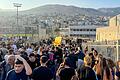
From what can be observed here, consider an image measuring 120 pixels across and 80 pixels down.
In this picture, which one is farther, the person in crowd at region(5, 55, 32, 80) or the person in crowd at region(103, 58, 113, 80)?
the person in crowd at region(103, 58, 113, 80)

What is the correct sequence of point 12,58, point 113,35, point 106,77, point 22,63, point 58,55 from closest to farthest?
1. point 22,63
2. point 106,77
3. point 12,58
4. point 58,55
5. point 113,35

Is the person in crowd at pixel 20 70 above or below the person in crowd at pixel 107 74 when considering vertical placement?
above

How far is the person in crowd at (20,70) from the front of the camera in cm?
856

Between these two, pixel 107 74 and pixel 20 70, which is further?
pixel 107 74

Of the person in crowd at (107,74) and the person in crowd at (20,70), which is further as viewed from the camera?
the person in crowd at (107,74)

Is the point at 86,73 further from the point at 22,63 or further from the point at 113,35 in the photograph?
the point at 113,35

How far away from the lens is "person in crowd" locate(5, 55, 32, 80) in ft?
28.1

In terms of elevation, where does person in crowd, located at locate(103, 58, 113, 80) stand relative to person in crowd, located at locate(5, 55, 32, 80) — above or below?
below

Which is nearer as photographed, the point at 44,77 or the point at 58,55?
the point at 44,77

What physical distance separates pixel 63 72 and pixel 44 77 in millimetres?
490

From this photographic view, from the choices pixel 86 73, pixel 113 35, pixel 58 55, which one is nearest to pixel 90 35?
pixel 113 35

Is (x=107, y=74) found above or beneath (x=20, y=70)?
beneath

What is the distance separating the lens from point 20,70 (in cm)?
862

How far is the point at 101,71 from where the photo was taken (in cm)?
991
